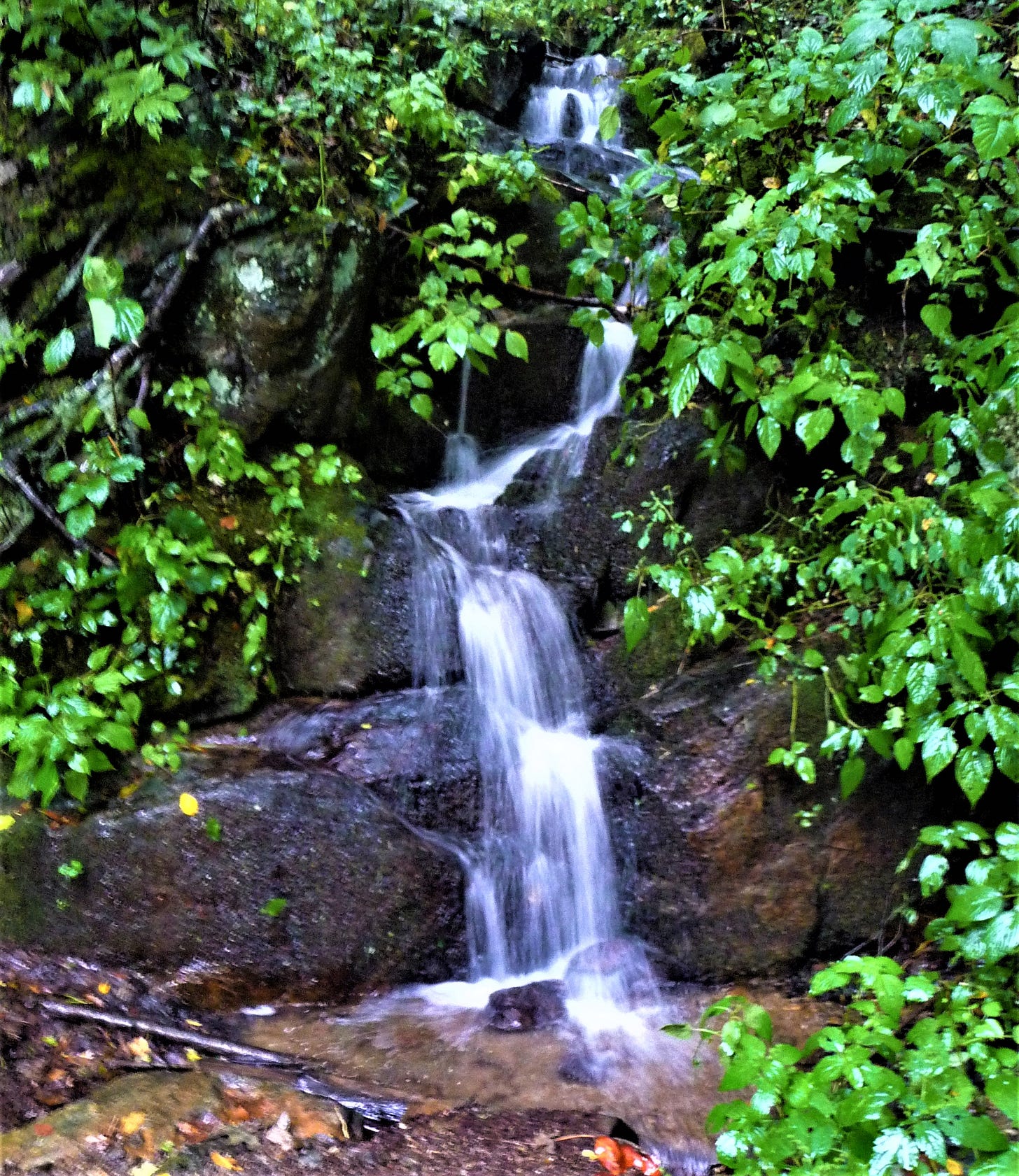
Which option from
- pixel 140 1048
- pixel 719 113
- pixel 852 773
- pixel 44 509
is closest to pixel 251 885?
pixel 140 1048

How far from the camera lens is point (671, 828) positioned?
12.0 ft

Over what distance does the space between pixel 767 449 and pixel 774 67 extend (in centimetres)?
208

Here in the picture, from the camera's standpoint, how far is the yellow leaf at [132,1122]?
2189 mm

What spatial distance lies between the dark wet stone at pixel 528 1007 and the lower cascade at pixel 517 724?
98 mm

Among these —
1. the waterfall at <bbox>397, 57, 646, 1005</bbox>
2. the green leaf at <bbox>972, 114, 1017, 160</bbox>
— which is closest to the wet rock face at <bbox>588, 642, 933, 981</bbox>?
the waterfall at <bbox>397, 57, 646, 1005</bbox>

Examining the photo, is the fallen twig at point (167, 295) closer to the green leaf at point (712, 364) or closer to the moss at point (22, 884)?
the moss at point (22, 884)

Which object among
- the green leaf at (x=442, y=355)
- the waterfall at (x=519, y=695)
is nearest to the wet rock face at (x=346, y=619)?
the waterfall at (x=519, y=695)

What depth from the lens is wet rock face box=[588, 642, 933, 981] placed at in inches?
139

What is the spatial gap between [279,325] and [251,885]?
9.19 ft

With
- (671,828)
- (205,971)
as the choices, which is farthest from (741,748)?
(205,971)

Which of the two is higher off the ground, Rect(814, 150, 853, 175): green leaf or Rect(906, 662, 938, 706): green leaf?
Rect(814, 150, 853, 175): green leaf

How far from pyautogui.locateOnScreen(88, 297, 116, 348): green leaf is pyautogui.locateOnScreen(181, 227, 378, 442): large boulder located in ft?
2.53

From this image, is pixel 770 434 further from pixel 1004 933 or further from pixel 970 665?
pixel 1004 933

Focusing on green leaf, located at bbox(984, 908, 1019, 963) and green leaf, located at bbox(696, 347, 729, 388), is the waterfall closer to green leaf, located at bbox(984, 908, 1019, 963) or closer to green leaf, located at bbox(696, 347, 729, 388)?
green leaf, located at bbox(696, 347, 729, 388)
